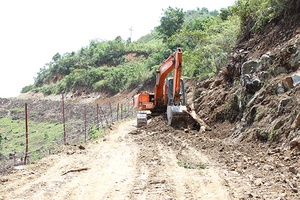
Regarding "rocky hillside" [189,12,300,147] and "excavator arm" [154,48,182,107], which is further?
"excavator arm" [154,48,182,107]

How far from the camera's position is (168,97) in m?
15.1

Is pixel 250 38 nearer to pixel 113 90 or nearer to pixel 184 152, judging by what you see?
pixel 184 152

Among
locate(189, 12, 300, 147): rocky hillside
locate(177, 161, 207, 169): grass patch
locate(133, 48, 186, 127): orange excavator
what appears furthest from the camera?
locate(133, 48, 186, 127): orange excavator

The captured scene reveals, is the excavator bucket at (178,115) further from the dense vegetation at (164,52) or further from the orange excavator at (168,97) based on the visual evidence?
the dense vegetation at (164,52)

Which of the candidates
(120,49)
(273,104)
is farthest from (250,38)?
(120,49)

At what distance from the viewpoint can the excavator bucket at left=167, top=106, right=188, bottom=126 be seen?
13041mm

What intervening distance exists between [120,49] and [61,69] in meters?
13.8

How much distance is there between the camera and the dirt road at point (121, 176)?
5801 mm

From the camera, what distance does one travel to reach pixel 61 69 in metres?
68.2

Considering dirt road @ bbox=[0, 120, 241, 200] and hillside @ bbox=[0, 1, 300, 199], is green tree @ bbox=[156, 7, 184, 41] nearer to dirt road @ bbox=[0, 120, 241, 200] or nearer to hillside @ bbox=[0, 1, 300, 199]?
hillside @ bbox=[0, 1, 300, 199]

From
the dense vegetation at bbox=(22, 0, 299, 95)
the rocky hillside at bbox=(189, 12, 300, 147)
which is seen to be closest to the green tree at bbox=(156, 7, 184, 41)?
the dense vegetation at bbox=(22, 0, 299, 95)

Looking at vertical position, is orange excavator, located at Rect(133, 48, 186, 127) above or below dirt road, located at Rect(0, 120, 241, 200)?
above

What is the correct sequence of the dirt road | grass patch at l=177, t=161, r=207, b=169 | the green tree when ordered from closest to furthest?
the dirt road
grass patch at l=177, t=161, r=207, b=169
the green tree

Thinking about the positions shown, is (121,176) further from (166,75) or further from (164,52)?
(164,52)
